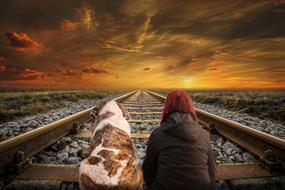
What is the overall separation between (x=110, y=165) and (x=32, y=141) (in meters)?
1.99

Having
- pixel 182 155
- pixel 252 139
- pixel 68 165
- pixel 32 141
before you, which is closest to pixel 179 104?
pixel 182 155

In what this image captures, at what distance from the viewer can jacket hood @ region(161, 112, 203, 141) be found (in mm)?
2186

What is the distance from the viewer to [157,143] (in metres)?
2.35

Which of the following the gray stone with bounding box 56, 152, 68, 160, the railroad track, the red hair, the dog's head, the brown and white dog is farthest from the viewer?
the gray stone with bounding box 56, 152, 68, 160

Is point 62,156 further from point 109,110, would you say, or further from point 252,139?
point 252,139

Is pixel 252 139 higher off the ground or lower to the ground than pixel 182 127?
lower

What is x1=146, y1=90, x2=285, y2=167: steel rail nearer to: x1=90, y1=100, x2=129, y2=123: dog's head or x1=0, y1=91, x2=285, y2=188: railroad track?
x1=0, y1=91, x2=285, y2=188: railroad track

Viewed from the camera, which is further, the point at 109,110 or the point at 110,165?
the point at 109,110

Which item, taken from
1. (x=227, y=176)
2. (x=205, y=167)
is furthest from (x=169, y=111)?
(x=227, y=176)

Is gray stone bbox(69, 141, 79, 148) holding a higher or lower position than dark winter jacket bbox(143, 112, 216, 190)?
lower

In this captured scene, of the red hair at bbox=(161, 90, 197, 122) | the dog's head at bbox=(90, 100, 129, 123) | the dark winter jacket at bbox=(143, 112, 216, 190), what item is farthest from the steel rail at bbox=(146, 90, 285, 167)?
the dog's head at bbox=(90, 100, 129, 123)

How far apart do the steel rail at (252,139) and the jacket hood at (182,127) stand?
5.17 ft

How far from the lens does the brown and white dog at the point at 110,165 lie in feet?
6.86

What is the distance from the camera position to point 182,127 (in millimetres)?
2213
